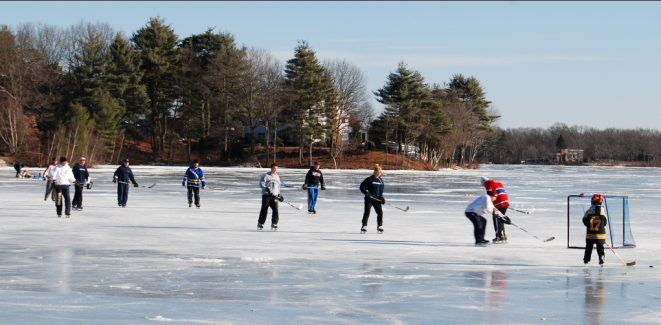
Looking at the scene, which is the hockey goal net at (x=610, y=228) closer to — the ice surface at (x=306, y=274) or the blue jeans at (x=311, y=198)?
the ice surface at (x=306, y=274)

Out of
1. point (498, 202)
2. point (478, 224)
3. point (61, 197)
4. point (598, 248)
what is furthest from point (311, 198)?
point (598, 248)

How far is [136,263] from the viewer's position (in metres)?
8.52

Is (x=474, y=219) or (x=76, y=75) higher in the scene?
(x=76, y=75)

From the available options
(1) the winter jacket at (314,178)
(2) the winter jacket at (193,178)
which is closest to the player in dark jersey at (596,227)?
(1) the winter jacket at (314,178)

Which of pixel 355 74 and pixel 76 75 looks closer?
pixel 76 75

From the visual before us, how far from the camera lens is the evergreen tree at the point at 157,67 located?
62.6m

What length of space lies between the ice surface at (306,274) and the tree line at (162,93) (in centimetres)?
4114

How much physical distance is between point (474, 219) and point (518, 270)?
2.38 metres

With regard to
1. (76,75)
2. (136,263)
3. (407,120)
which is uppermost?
(76,75)

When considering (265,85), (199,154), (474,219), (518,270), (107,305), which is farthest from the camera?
(199,154)

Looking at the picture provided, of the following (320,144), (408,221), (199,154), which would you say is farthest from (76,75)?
(408,221)

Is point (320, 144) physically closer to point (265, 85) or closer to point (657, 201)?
point (265, 85)

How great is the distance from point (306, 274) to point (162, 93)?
6032 centimetres

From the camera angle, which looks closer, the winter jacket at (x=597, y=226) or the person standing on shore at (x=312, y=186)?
the winter jacket at (x=597, y=226)
